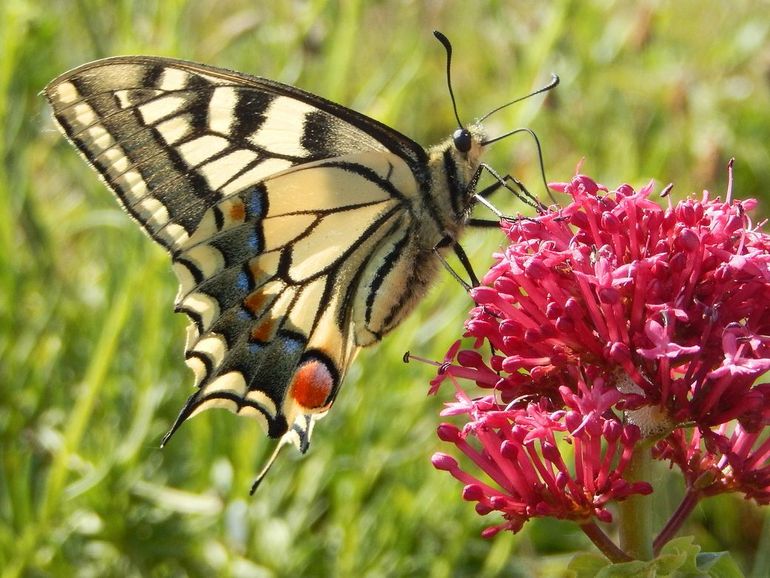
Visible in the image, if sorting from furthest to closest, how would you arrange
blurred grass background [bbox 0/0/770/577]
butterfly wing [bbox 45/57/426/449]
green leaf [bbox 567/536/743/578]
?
blurred grass background [bbox 0/0/770/577] → butterfly wing [bbox 45/57/426/449] → green leaf [bbox 567/536/743/578]

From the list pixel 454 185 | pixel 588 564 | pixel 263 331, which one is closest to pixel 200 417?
pixel 263 331

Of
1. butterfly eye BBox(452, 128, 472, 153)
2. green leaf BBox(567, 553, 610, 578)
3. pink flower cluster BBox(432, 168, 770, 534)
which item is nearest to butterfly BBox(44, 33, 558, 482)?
butterfly eye BBox(452, 128, 472, 153)

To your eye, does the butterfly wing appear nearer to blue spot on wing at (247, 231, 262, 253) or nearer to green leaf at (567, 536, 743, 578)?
blue spot on wing at (247, 231, 262, 253)

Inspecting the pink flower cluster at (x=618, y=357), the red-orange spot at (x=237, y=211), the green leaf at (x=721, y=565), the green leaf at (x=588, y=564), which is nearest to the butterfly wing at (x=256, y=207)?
the red-orange spot at (x=237, y=211)

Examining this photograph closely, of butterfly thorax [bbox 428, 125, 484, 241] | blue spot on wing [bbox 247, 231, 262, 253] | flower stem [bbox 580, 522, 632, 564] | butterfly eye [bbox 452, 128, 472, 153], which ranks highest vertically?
butterfly eye [bbox 452, 128, 472, 153]

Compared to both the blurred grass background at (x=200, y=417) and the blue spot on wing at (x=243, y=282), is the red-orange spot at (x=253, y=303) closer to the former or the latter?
the blue spot on wing at (x=243, y=282)

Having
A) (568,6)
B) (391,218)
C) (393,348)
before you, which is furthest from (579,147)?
(391,218)

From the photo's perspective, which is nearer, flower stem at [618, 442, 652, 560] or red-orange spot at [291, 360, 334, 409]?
flower stem at [618, 442, 652, 560]

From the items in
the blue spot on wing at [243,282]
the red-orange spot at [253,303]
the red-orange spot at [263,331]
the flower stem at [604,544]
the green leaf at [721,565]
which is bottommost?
the flower stem at [604,544]
